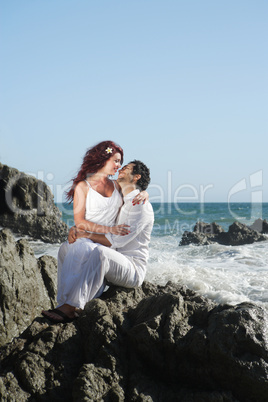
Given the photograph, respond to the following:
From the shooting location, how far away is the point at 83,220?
4.60m

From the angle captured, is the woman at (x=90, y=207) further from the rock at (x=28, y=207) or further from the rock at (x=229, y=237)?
the rock at (x=229, y=237)

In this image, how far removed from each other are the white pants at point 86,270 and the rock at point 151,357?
553mm

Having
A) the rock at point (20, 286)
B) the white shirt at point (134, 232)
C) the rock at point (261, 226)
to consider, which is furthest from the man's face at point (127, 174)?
the rock at point (261, 226)

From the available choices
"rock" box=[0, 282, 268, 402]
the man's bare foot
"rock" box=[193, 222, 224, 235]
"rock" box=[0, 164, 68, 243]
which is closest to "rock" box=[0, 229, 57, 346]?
the man's bare foot

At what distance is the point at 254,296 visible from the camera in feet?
28.1

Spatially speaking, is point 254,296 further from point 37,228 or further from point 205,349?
point 37,228

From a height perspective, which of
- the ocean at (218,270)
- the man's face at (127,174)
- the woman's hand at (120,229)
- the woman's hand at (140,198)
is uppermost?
the man's face at (127,174)

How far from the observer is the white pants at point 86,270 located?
4.43 metres

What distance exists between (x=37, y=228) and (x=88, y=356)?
13.7 metres

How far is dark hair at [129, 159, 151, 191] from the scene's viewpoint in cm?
471

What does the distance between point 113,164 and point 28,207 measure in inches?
487

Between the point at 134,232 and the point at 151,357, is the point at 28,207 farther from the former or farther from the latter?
the point at 151,357

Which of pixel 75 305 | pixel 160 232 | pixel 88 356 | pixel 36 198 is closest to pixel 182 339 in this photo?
pixel 88 356

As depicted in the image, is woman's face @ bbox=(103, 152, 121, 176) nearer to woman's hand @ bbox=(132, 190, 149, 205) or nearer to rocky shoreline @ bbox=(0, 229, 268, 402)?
woman's hand @ bbox=(132, 190, 149, 205)
